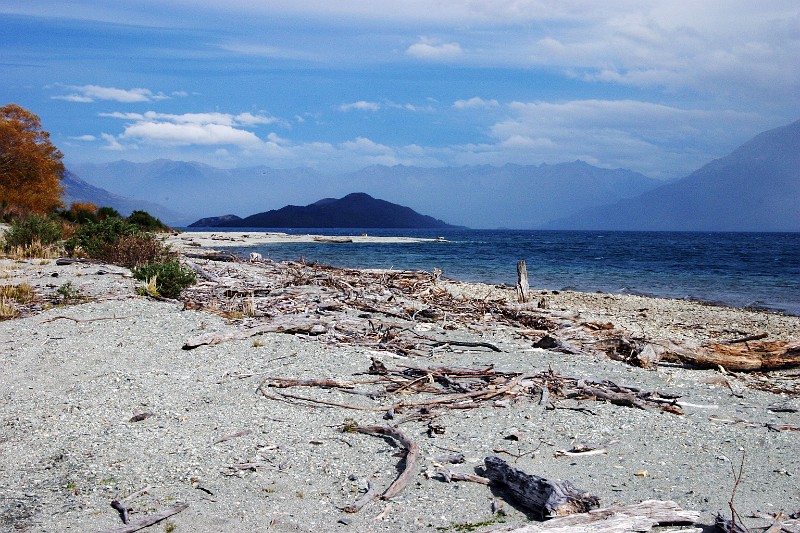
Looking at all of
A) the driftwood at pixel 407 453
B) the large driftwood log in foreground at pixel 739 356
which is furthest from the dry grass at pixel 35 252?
the large driftwood log in foreground at pixel 739 356

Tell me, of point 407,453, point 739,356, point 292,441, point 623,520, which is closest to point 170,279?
point 292,441

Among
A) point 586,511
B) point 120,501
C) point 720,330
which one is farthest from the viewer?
point 720,330

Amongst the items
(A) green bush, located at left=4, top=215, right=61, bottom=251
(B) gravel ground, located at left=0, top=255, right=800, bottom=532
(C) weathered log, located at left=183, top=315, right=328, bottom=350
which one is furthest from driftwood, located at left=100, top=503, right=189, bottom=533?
(A) green bush, located at left=4, top=215, right=61, bottom=251

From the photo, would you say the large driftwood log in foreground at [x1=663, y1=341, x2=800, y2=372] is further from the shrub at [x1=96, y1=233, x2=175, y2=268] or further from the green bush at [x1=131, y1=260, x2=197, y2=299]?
the shrub at [x1=96, y1=233, x2=175, y2=268]

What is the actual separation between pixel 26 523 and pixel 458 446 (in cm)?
386

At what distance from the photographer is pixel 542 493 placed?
4641 millimetres

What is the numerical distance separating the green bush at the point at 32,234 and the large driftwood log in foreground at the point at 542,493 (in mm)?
24303

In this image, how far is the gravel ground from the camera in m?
4.89

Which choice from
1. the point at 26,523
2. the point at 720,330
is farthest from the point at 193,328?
the point at 720,330

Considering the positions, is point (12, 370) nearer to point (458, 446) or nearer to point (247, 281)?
point (458, 446)

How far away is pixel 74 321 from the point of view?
38.7ft

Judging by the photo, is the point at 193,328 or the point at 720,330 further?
the point at 720,330

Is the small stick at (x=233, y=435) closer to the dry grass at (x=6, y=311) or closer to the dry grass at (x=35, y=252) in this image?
the dry grass at (x=6, y=311)

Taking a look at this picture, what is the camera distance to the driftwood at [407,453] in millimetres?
5145
